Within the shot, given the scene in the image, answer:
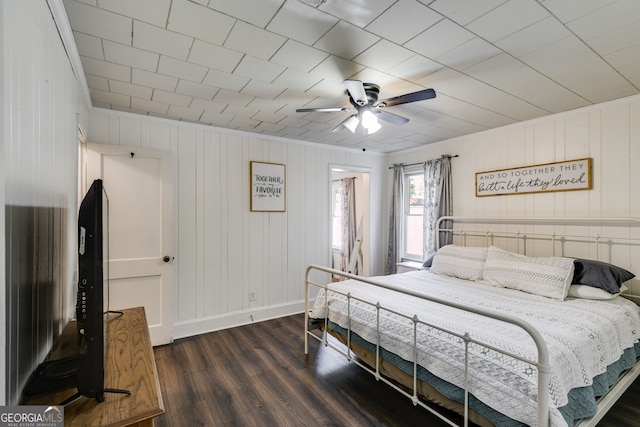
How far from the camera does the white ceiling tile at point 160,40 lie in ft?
5.57

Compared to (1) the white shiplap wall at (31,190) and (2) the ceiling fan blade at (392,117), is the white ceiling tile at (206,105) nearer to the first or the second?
(1) the white shiplap wall at (31,190)

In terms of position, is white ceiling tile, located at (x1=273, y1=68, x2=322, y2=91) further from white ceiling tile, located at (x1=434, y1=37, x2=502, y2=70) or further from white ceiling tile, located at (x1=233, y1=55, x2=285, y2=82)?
white ceiling tile, located at (x1=434, y1=37, x2=502, y2=70)

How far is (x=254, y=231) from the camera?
389 cm

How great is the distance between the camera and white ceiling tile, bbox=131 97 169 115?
2.79 meters

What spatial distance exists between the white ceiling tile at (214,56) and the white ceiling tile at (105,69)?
569 millimetres

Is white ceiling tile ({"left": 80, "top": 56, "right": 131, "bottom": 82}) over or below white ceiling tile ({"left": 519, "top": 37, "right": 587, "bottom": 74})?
over

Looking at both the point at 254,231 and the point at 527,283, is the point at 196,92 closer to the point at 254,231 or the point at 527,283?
the point at 254,231

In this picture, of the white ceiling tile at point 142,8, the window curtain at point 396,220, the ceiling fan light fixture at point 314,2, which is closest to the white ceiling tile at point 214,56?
the white ceiling tile at point 142,8

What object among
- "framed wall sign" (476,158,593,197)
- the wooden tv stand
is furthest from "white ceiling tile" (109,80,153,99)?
"framed wall sign" (476,158,593,197)

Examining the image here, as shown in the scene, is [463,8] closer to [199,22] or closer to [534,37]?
[534,37]

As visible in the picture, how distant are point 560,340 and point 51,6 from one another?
10.3 feet

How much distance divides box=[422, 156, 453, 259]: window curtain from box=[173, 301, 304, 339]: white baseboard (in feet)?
6.58

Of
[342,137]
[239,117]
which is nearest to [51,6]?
[239,117]

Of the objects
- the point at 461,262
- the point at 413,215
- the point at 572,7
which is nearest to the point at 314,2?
the point at 572,7
